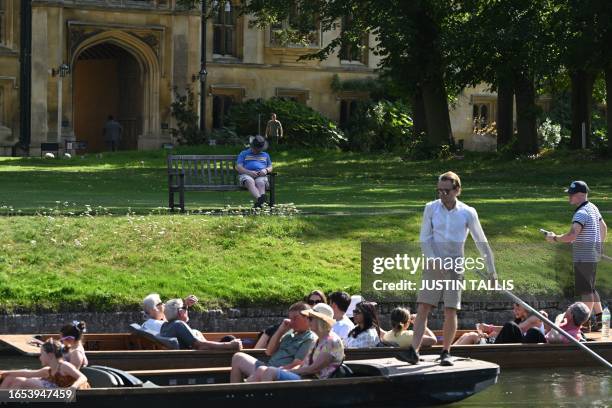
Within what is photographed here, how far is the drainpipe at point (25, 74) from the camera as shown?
47250 mm

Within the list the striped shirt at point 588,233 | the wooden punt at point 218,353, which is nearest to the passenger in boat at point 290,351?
the wooden punt at point 218,353

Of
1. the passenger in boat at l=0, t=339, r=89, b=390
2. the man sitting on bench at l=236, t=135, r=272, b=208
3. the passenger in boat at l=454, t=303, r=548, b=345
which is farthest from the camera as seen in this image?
the man sitting on bench at l=236, t=135, r=272, b=208

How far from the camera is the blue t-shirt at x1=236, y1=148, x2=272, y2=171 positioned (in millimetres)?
24469

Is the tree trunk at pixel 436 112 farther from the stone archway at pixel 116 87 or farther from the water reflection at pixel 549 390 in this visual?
the water reflection at pixel 549 390

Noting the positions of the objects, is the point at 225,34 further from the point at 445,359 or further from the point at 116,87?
the point at 445,359

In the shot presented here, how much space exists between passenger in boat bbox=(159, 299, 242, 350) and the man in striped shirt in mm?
4036

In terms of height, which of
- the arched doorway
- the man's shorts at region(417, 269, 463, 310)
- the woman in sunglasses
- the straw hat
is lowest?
the woman in sunglasses

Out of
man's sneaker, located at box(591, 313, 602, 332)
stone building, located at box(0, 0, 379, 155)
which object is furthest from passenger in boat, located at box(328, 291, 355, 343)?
stone building, located at box(0, 0, 379, 155)

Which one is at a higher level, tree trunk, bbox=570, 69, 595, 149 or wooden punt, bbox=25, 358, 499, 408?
tree trunk, bbox=570, 69, 595, 149

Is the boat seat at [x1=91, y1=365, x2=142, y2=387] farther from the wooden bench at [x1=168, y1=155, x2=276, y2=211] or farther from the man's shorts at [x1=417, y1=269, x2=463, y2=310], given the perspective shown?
the wooden bench at [x1=168, y1=155, x2=276, y2=211]

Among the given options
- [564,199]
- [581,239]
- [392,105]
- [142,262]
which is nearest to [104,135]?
[392,105]

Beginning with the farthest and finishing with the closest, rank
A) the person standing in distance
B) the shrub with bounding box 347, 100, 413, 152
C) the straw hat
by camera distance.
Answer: the shrub with bounding box 347, 100, 413, 152 < the person standing in distance < the straw hat

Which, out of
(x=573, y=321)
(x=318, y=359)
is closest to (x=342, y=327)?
(x=318, y=359)

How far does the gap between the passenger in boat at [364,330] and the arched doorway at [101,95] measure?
116ft
